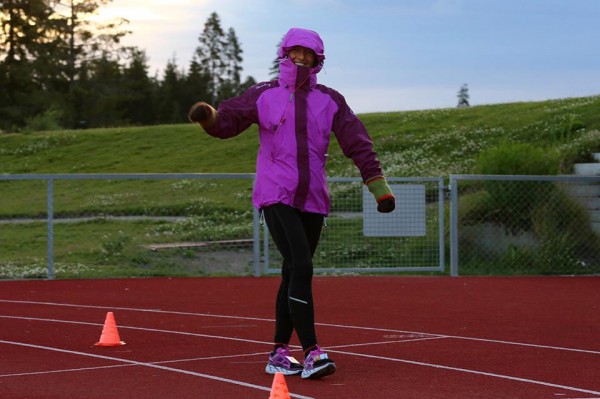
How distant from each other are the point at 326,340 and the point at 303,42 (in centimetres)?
322

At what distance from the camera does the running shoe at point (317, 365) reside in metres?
7.46

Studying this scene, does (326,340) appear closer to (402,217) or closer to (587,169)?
(402,217)

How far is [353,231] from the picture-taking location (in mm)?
19812

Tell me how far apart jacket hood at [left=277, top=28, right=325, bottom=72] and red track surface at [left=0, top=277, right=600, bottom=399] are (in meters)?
2.13

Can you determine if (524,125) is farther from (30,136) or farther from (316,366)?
(316,366)

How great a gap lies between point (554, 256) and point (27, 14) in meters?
57.5

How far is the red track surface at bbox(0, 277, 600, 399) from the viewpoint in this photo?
730 cm

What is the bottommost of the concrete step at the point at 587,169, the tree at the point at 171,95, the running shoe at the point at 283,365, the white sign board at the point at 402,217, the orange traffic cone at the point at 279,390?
the running shoe at the point at 283,365

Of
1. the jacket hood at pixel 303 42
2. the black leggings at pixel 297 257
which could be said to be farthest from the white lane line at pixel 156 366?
the jacket hood at pixel 303 42

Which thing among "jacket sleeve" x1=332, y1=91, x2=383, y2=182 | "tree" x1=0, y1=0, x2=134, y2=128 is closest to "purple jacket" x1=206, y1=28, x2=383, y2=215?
"jacket sleeve" x1=332, y1=91, x2=383, y2=182

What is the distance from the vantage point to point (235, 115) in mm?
7672

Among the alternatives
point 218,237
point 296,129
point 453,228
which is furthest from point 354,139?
point 218,237

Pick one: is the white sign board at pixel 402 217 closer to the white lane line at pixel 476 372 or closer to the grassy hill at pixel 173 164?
the grassy hill at pixel 173 164

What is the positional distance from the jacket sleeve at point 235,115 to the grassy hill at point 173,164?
11.9 m
